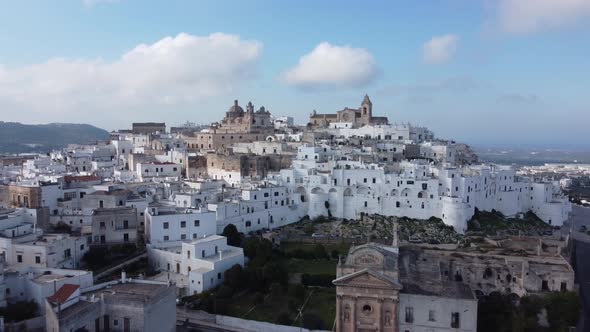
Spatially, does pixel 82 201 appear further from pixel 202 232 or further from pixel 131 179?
pixel 131 179

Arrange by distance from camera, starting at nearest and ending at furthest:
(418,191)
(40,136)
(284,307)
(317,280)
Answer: (284,307), (317,280), (418,191), (40,136)

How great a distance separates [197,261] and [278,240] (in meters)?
9.31

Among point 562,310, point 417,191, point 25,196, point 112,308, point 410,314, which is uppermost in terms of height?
point 25,196

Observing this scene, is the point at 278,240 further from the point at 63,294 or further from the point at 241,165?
the point at 63,294

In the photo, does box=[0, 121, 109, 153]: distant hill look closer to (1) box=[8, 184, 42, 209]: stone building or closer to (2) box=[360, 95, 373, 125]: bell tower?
(2) box=[360, 95, 373, 125]: bell tower

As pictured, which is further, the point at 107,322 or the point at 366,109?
the point at 366,109

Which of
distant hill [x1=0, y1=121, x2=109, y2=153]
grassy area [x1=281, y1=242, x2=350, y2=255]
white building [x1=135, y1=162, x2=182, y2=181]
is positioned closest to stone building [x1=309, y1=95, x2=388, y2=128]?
white building [x1=135, y1=162, x2=182, y2=181]

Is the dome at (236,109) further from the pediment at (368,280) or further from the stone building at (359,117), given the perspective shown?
the pediment at (368,280)

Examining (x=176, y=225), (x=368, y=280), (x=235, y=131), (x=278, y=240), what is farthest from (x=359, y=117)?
(x=368, y=280)

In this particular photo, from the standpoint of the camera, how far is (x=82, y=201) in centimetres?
3656

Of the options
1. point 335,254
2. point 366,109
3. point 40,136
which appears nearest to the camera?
point 335,254

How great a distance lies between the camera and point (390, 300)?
24594 mm

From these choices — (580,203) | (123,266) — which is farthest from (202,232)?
(580,203)

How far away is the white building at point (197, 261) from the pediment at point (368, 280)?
834 centimetres
